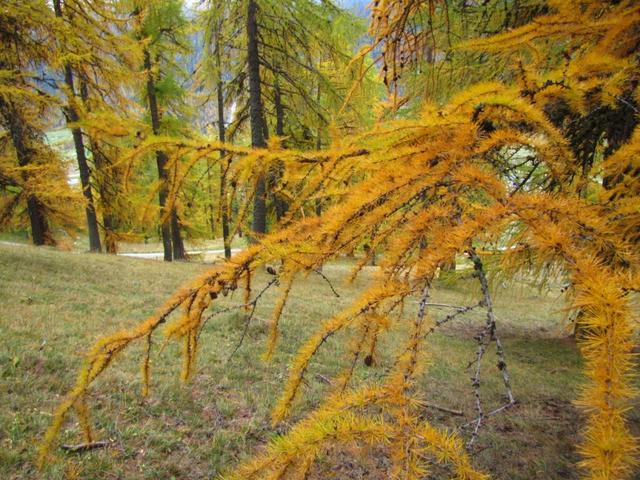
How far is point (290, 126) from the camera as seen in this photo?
45.3ft

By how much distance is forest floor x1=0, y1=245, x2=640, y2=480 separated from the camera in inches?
139

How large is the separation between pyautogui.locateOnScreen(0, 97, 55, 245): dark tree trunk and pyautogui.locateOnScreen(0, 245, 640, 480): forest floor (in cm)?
337

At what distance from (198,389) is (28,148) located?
1170cm

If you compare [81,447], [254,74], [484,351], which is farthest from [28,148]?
[484,351]

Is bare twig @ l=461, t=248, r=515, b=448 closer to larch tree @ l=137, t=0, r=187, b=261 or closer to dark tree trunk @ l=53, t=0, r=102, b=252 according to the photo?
dark tree trunk @ l=53, t=0, r=102, b=252

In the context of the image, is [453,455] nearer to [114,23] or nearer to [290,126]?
[290,126]

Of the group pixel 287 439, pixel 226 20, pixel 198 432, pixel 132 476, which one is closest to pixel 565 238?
pixel 287 439

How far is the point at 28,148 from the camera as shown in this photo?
1240 cm

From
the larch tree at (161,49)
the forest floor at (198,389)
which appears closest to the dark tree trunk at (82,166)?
the larch tree at (161,49)

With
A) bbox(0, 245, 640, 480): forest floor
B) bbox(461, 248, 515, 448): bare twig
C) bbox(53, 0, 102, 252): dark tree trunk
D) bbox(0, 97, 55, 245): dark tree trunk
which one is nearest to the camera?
bbox(461, 248, 515, 448): bare twig

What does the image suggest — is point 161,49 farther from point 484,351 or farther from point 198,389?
point 484,351

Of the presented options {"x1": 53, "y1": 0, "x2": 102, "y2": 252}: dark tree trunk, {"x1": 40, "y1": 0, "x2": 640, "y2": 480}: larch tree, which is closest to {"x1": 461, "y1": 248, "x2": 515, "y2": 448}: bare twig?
{"x1": 40, "y1": 0, "x2": 640, "y2": 480}: larch tree

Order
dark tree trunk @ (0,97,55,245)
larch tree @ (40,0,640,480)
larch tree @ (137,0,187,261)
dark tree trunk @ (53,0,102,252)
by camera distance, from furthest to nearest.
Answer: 1. larch tree @ (137,0,187,261)
2. dark tree trunk @ (53,0,102,252)
3. dark tree trunk @ (0,97,55,245)
4. larch tree @ (40,0,640,480)

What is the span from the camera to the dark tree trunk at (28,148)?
364 inches
